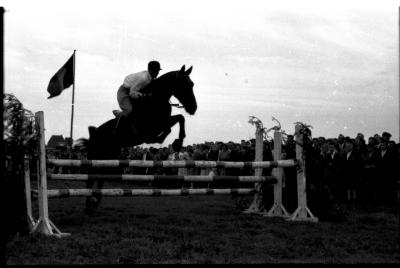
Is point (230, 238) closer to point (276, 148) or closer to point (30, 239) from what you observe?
point (30, 239)

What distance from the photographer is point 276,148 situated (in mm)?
8461

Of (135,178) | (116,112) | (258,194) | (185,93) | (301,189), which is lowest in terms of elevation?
(258,194)

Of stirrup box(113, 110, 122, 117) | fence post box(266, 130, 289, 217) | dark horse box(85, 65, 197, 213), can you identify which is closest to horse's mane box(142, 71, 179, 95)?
dark horse box(85, 65, 197, 213)

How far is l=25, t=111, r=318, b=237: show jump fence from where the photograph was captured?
5.84m

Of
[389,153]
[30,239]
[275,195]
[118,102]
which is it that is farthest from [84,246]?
[389,153]

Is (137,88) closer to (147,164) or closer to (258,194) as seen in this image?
(147,164)

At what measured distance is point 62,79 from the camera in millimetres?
11117

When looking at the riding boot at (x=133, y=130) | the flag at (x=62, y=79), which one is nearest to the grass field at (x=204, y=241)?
the riding boot at (x=133, y=130)

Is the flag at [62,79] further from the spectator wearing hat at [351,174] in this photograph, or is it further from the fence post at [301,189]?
the spectator wearing hat at [351,174]

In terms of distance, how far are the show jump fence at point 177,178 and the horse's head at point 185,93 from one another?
2.86ft

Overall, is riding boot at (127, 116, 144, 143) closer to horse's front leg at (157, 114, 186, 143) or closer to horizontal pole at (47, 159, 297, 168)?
horse's front leg at (157, 114, 186, 143)

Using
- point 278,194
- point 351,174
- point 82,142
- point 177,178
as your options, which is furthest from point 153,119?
point 351,174

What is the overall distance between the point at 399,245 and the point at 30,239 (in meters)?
4.04

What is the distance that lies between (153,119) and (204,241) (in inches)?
108
